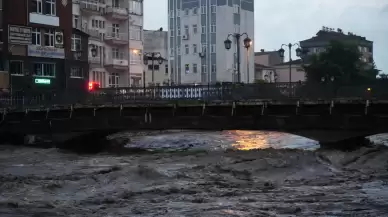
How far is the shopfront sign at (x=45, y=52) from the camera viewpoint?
69694 millimetres

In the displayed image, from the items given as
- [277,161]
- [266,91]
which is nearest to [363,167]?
[277,161]

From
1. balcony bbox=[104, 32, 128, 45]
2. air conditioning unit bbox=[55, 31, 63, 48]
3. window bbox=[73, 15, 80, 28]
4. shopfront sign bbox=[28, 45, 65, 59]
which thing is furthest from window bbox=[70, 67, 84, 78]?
balcony bbox=[104, 32, 128, 45]

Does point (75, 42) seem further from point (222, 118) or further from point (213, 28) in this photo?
point (213, 28)

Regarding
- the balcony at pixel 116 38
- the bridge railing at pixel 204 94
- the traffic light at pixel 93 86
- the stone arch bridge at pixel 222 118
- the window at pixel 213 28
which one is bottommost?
the stone arch bridge at pixel 222 118

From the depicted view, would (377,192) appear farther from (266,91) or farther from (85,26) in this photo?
(85,26)

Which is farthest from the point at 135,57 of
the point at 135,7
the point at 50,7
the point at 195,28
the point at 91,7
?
the point at 195,28

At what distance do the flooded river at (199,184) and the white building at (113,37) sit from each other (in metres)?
49.2

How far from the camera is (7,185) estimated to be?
83.1 ft

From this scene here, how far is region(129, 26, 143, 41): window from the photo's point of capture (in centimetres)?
9769

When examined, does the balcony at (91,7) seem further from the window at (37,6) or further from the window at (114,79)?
the window at (37,6)

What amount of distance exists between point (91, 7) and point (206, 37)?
129ft

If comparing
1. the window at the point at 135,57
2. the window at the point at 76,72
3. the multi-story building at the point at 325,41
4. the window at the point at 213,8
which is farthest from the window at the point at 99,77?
the multi-story building at the point at 325,41

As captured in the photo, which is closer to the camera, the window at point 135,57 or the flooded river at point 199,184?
the flooded river at point 199,184

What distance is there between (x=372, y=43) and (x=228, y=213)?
15843cm
